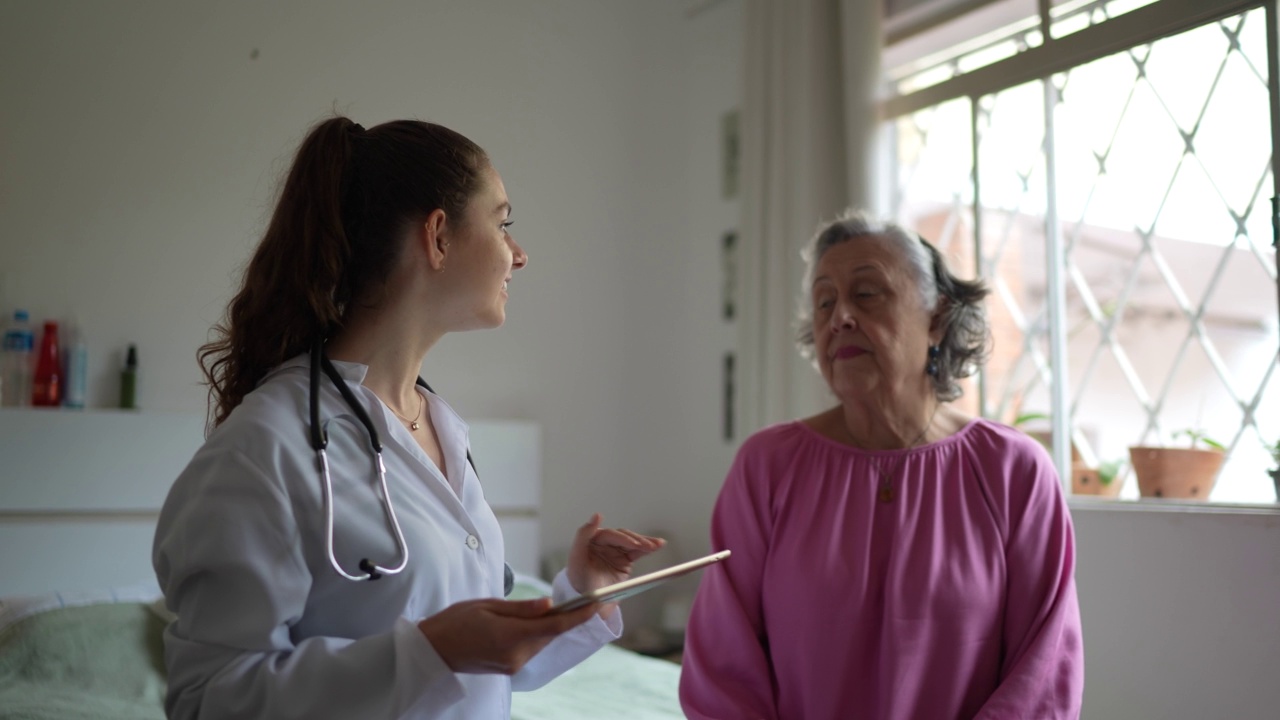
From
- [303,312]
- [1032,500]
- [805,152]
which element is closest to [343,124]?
[303,312]

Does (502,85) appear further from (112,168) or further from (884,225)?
(884,225)

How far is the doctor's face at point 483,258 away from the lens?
1.25m

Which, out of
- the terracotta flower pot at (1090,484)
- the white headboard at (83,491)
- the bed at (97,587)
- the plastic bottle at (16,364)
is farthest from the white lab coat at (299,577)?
the terracotta flower pot at (1090,484)

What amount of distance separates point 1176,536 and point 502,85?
8.53 feet

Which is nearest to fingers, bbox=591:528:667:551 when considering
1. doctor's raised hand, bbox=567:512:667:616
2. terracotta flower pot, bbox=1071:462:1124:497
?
doctor's raised hand, bbox=567:512:667:616

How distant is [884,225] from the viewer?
2.00 metres

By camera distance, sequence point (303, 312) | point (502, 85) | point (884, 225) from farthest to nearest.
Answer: point (502, 85) < point (884, 225) < point (303, 312)

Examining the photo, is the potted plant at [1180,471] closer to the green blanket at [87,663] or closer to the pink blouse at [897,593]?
the pink blouse at [897,593]

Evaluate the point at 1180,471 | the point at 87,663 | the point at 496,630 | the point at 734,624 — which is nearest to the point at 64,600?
the point at 87,663

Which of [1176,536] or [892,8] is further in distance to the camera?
[892,8]

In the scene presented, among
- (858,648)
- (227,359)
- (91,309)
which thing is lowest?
(858,648)

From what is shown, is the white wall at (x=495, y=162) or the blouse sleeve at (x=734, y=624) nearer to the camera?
the blouse sleeve at (x=734, y=624)

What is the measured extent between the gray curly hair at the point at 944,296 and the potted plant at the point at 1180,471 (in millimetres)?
697

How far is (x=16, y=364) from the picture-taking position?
2611 millimetres
